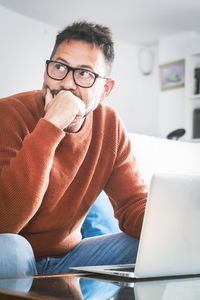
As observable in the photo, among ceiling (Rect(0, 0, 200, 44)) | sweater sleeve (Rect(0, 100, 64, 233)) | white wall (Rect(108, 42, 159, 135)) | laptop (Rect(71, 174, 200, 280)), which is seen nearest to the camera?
laptop (Rect(71, 174, 200, 280))

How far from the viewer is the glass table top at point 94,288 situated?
56 centimetres

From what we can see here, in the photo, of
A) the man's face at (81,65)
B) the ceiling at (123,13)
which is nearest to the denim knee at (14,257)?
the man's face at (81,65)

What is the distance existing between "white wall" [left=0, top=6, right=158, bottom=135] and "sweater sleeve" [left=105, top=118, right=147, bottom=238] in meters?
2.49

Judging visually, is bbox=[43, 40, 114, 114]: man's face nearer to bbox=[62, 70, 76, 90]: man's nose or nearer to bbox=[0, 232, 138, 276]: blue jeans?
bbox=[62, 70, 76, 90]: man's nose

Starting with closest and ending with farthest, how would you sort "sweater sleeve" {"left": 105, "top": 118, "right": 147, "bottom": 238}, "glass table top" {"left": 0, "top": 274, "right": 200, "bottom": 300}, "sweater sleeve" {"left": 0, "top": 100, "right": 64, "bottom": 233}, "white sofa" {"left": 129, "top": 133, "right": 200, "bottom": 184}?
"glass table top" {"left": 0, "top": 274, "right": 200, "bottom": 300} → "sweater sleeve" {"left": 0, "top": 100, "right": 64, "bottom": 233} → "sweater sleeve" {"left": 105, "top": 118, "right": 147, "bottom": 238} → "white sofa" {"left": 129, "top": 133, "right": 200, "bottom": 184}

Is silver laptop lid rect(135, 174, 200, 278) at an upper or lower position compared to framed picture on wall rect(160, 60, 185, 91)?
lower

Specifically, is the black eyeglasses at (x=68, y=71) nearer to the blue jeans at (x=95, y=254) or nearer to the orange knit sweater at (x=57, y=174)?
the orange knit sweater at (x=57, y=174)

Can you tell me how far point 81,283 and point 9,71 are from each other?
3290 millimetres

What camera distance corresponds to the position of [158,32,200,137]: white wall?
460 cm

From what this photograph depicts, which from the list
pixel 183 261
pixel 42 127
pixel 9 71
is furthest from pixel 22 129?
pixel 9 71

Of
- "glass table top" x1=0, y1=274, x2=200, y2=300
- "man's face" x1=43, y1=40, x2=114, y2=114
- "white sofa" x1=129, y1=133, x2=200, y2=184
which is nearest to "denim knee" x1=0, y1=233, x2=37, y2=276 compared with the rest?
"glass table top" x1=0, y1=274, x2=200, y2=300

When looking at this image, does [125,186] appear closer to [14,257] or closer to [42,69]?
[14,257]

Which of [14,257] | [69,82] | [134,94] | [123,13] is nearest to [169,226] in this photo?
[14,257]

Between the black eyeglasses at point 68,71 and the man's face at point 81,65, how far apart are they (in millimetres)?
12
